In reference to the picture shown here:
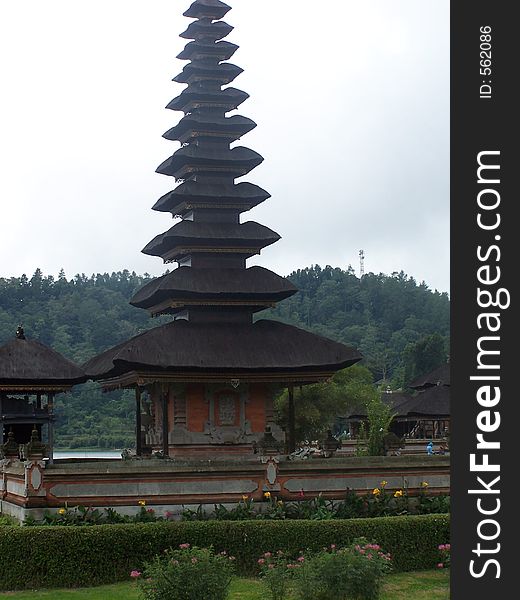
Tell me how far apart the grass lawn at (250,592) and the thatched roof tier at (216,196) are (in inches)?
708

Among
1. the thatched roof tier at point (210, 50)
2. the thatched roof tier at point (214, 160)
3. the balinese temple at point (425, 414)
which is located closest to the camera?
the thatched roof tier at point (214, 160)

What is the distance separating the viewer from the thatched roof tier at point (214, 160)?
120 feet

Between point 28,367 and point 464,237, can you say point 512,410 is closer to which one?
point 464,237

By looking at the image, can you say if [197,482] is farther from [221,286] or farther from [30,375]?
[221,286]

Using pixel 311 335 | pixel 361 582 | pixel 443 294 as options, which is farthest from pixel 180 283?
pixel 443 294

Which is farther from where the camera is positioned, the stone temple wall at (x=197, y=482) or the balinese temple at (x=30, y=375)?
the balinese temple at (x=30, y=375)

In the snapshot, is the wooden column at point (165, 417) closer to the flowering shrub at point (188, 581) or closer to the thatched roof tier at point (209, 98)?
the thatched roof tier at point (209, 98)

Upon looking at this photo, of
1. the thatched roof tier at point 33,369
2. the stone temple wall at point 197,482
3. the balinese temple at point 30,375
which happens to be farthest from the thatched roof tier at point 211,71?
the stone temple wall at point 197,482

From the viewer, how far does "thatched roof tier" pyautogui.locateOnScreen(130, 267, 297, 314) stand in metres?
33.9

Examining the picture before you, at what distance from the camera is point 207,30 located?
38.4 meters

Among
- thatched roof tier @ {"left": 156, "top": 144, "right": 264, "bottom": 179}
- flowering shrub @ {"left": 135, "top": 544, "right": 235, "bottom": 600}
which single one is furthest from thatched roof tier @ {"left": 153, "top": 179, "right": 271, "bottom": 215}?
flowering shrub @ {"left": 135, "top": 544, "right": 235, "bottom": 600}

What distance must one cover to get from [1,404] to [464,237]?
27.5m

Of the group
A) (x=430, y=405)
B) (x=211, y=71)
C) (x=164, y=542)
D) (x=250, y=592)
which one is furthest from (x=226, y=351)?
(x=430, y=405)

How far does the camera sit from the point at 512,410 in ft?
29.5
